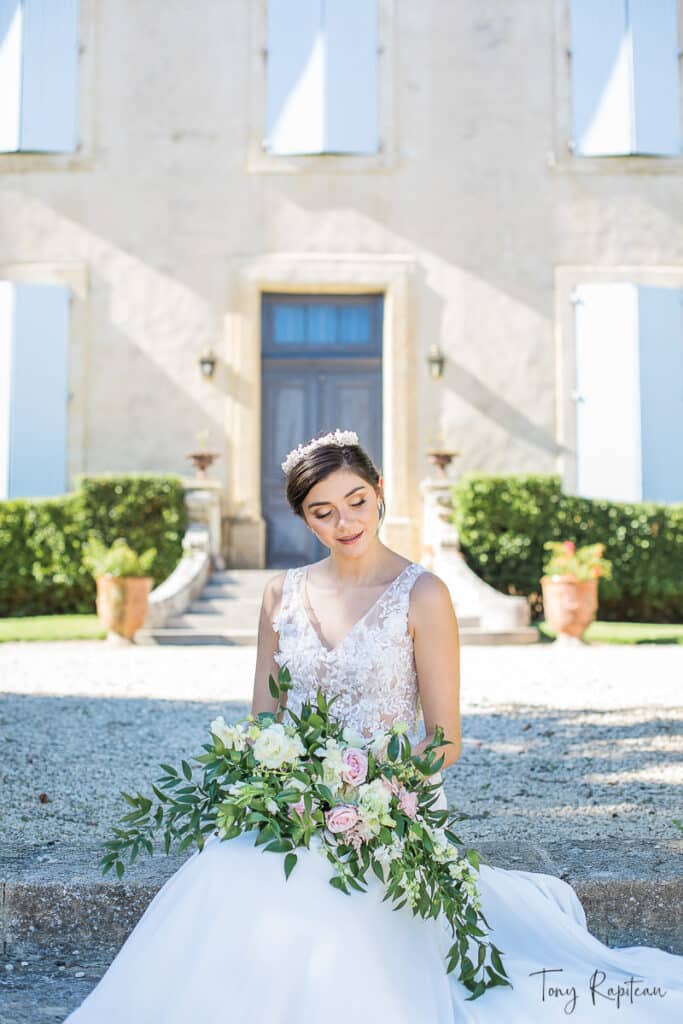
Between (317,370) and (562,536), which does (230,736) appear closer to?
(562,536)

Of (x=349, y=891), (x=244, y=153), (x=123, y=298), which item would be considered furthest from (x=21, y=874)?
(x=244, y=153)

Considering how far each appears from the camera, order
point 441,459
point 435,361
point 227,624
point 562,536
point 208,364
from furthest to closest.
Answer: point 435,361 → point 208,364 → point 441,459 → point 562,536 → point 227,624

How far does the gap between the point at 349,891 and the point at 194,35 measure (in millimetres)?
11095

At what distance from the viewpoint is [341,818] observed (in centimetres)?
163

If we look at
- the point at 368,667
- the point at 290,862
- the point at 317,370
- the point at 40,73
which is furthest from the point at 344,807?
the point at 40,73

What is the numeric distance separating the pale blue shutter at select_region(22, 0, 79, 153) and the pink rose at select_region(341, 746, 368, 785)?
10581 millimetres

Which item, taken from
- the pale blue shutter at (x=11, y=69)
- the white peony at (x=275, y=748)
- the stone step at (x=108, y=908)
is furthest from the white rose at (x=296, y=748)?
the pale blue shutter at (x=11, y=69)

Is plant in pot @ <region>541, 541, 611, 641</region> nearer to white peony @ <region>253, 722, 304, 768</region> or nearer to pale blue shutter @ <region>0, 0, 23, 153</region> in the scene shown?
white peony @ <region>253, 722, 304, 768</region>

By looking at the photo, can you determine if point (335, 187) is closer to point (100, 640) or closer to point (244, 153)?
point (244, 153)

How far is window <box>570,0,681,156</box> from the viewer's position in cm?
1093

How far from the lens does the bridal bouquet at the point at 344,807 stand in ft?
5.40

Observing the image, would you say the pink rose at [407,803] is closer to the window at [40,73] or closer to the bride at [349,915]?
the bride at [349,915]

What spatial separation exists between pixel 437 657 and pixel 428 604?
110 mm

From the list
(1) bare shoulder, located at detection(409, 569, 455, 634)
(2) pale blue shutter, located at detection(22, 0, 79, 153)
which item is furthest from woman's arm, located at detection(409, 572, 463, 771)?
(2) pale blue shutter, located at detection(22, 0, 79, 153)
